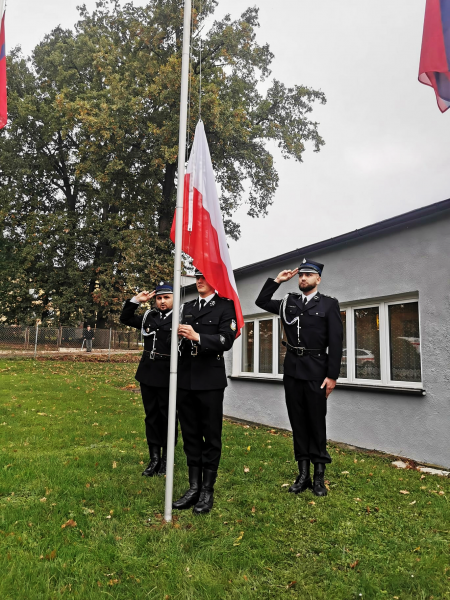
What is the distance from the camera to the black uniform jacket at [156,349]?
471 centimetres

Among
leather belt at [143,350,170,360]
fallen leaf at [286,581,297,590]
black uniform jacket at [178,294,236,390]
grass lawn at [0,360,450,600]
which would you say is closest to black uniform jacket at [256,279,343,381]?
black uniform jacket at [178,294,236,390]

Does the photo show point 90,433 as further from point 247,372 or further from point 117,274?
point 117,274

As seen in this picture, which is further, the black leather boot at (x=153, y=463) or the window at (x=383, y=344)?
the window at (x=383, y=344)

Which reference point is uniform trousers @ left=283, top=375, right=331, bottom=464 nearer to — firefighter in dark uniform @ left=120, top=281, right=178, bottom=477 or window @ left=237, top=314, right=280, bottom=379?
firefighter in dark uniform @ left=120, top=281, right=178, bottom=477

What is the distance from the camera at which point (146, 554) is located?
119 inches

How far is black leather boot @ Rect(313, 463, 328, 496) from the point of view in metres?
4.19

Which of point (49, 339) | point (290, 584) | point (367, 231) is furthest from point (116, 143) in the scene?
point (290, 584)

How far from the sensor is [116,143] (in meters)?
20.5

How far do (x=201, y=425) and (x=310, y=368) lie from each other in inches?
46.5

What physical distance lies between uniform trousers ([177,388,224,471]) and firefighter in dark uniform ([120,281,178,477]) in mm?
668

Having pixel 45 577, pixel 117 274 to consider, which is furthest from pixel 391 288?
pixel 117 274

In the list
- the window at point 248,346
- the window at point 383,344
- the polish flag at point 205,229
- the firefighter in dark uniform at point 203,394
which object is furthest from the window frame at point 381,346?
the firefighter in dark uniform at point 203,394

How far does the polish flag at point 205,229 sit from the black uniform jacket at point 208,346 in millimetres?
143

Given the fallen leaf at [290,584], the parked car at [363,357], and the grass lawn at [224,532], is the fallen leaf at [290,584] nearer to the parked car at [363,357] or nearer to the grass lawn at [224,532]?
the grass lawn at [224,532]
